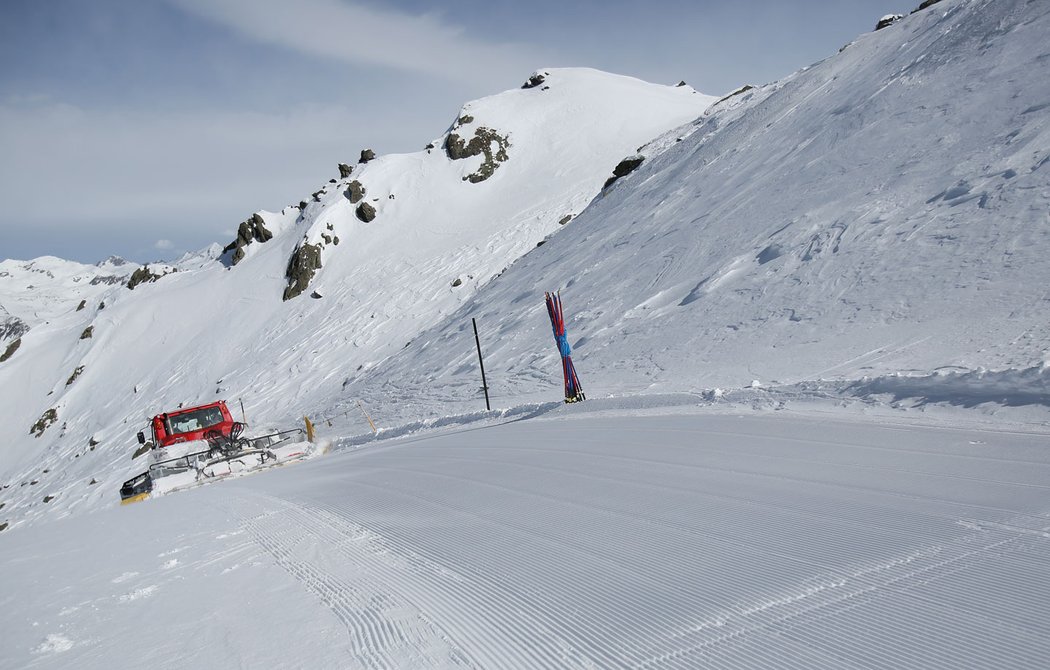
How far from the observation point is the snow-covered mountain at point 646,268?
1262cm

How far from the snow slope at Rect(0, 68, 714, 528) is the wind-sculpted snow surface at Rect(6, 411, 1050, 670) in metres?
24.3

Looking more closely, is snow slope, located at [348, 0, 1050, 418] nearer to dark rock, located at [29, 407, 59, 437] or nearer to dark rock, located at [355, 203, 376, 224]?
dark rock, located at [355, 203, 376, 224]

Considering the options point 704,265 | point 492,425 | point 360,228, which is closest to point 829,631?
point 492,425

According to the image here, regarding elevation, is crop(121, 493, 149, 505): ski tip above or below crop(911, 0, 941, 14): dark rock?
below

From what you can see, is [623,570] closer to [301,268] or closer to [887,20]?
[887,20]

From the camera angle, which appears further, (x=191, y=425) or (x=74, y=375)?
(x=74, y=375)

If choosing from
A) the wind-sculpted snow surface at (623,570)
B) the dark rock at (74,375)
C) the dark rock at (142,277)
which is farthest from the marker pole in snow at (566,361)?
the dark rock at (142,277)

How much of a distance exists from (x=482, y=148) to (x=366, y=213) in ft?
42.6

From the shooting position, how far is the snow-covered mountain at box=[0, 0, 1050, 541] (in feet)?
41.4

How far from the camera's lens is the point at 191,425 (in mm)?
19203

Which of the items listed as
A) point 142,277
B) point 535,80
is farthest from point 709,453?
point 142,277

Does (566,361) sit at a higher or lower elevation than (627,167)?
lower

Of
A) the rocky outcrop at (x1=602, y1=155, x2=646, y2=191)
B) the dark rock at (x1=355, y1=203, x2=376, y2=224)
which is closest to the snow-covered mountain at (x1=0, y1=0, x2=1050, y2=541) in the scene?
the dark rock at (x1=355, y1=203, x2=376, y2=224)

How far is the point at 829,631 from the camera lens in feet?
10.1
